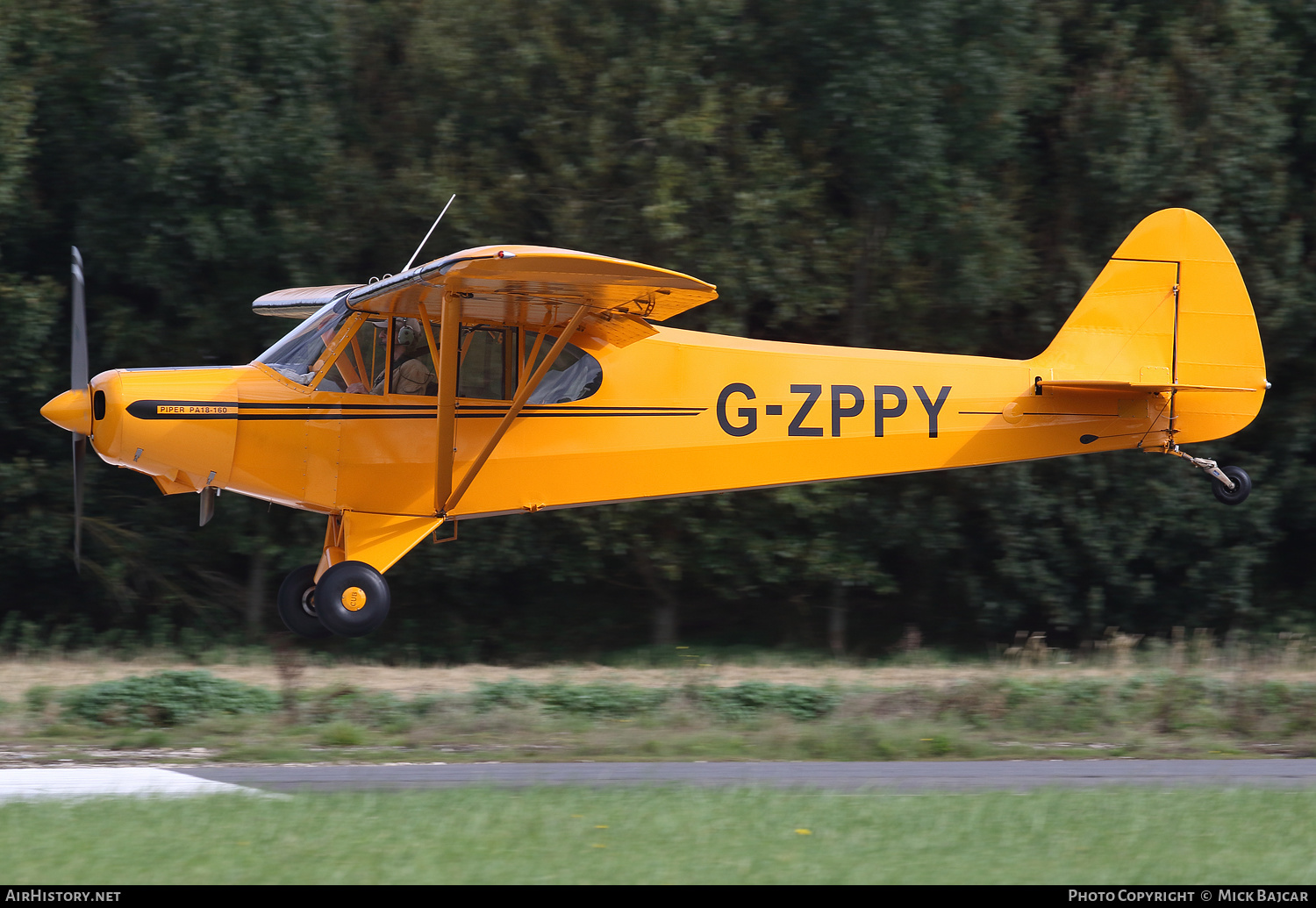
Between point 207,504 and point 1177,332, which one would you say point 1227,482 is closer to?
point 1177,332

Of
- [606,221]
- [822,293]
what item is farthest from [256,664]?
[822,293]

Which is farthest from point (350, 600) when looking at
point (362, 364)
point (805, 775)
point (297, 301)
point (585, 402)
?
point (805, 775)

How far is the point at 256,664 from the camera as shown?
509 inches

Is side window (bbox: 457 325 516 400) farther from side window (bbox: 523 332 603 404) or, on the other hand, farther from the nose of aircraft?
the nose of aircraft

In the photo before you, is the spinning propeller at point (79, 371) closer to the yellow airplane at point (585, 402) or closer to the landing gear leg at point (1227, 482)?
the yellow airplane at point (585, 402)

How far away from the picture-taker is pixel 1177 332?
34.8 feet

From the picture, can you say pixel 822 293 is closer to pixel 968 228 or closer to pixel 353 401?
pixel 968 228

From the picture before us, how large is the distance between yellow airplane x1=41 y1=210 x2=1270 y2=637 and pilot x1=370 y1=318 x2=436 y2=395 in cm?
2

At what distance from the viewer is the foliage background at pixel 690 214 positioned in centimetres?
1452

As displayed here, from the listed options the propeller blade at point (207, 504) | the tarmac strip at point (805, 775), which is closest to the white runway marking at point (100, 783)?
the tarmac strip at point (805, 775)

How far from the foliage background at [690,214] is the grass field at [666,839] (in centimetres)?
825

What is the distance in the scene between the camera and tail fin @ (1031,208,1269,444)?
34.4ft

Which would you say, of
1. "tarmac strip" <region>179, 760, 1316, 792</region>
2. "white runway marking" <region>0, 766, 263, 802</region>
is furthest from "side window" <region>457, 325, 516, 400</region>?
"white runway marking" <region>0, 766, 263, 802</region>

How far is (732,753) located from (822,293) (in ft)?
24.7
